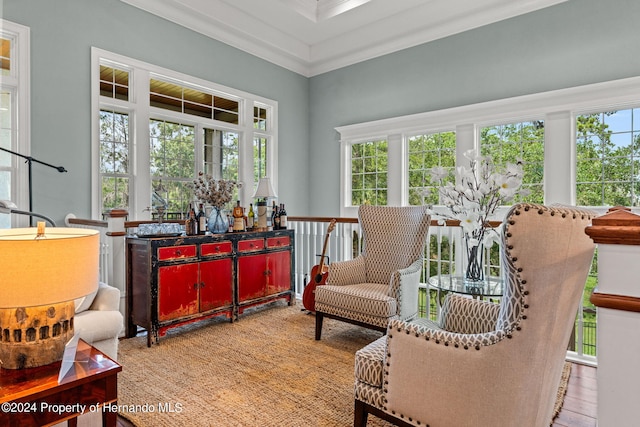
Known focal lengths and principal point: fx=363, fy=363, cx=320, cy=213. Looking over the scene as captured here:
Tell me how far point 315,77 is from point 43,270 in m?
5.47

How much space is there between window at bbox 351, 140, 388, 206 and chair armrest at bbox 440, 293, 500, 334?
130 inches

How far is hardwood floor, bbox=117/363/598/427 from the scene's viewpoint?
6.43 feet

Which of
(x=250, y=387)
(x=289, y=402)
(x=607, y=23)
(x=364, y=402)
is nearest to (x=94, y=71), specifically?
(x=250, y=387)

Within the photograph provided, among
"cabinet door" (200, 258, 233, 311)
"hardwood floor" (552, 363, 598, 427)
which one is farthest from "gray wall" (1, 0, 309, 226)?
"hardwood floor" (552, 363, 598, 427)

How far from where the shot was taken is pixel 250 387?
2320 mm

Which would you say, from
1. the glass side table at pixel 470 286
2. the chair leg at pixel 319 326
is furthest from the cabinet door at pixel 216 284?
the glass side table at pixel 470 286

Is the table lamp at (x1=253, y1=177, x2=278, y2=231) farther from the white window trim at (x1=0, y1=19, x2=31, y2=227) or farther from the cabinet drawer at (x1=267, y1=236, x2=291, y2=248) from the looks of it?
the white window trim at (x1=0, y1=19, x2=31, y2=227)

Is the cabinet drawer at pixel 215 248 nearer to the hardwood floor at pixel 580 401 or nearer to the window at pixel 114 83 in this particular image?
the window at pixel 114 83

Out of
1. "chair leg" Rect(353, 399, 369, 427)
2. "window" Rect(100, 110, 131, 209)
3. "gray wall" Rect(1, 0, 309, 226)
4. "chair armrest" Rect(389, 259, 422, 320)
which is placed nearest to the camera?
"chair leg" Rect(353, 399, 369, 427)

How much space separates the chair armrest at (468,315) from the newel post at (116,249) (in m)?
2.73

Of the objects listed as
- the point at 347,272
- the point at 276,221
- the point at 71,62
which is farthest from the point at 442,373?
the point at 71,62

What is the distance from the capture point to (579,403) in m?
2.15

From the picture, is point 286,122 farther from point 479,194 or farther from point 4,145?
point 479,194

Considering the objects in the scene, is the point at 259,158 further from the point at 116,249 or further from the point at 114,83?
the point at 116,249
